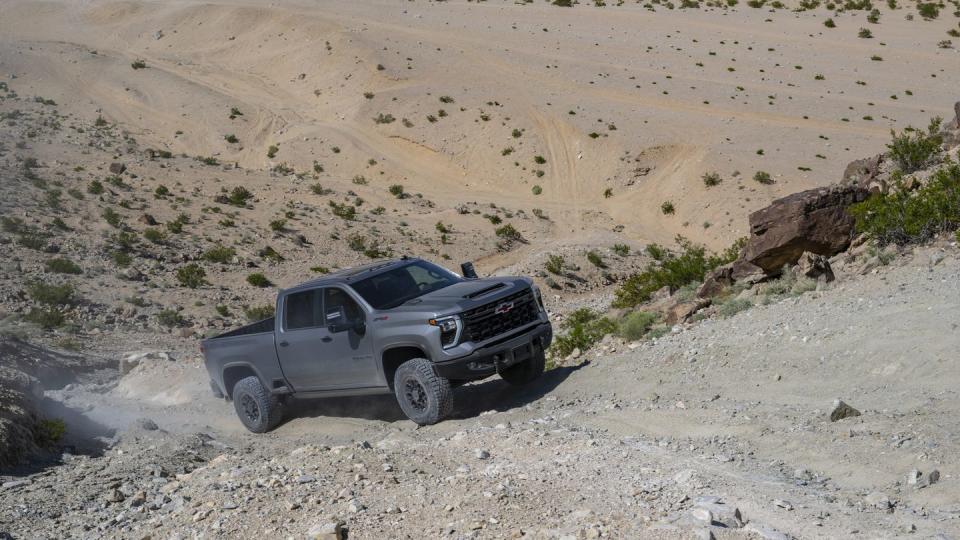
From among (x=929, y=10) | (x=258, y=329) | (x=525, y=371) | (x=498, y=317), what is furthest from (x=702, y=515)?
(x=929, y=10)

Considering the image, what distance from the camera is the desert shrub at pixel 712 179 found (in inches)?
1393

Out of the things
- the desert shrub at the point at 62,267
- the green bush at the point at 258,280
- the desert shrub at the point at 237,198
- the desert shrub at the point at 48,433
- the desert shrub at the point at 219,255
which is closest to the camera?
the desert shrub at the point at 48,433

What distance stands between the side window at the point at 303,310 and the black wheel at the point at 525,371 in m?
2.50

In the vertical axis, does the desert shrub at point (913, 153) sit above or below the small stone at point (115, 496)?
above

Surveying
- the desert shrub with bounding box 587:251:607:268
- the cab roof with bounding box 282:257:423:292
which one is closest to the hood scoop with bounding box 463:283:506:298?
the cab roof with bounding box 282:257:423:292

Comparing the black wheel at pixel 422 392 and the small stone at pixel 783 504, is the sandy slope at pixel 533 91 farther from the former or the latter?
Answer: the small stone at pixel 783 504

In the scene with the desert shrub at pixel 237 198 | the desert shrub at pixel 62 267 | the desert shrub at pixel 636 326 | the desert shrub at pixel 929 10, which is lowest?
the desert shrub at pixel 636 326

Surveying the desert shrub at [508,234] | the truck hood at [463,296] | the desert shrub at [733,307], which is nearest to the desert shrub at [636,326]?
the desert shrub at [733,307]

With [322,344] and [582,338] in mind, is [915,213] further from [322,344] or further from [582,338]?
[322,344]

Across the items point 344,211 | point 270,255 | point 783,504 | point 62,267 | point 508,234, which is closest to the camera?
point 783,504

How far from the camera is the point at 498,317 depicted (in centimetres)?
1132

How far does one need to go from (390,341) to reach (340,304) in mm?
1008

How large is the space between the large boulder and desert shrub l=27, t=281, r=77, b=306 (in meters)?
16.7

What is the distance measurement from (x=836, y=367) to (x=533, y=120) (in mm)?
33596
